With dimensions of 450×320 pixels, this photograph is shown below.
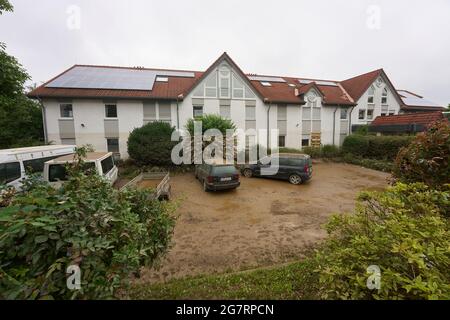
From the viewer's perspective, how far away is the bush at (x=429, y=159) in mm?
3850

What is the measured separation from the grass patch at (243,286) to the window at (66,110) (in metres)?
16.4

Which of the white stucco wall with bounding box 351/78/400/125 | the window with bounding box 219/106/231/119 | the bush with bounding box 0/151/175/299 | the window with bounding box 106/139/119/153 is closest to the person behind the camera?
the bush with bounding box 0/151/175/299

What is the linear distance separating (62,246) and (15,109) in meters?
20.5

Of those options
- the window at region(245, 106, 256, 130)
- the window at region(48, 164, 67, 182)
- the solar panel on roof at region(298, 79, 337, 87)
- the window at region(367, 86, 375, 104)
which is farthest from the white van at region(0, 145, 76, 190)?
the window at region(367, 86, 375, 104)

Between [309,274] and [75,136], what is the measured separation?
17.8m

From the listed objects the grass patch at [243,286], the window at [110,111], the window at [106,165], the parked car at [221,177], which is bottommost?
the grass patch at [243,286]

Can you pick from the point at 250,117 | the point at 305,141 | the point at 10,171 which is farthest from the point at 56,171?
the point at 305,141

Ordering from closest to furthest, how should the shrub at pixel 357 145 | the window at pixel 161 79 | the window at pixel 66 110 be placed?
the window at pixel 66 110, the shrub at pixel 357 145, the window at pixel 161 79

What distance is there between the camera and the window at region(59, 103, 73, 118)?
14820 millimetres

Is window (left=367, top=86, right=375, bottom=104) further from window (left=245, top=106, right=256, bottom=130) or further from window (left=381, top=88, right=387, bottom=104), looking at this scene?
window (left=245, top=106, right=256, bottom=130)

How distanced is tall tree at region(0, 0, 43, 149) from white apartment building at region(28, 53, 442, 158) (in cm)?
233

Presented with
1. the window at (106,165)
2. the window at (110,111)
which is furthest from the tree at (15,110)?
the window at (106,165)

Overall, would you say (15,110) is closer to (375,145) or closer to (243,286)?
(243,286)

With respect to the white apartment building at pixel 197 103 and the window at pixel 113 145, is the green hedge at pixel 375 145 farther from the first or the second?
the window at pixel 113 145
